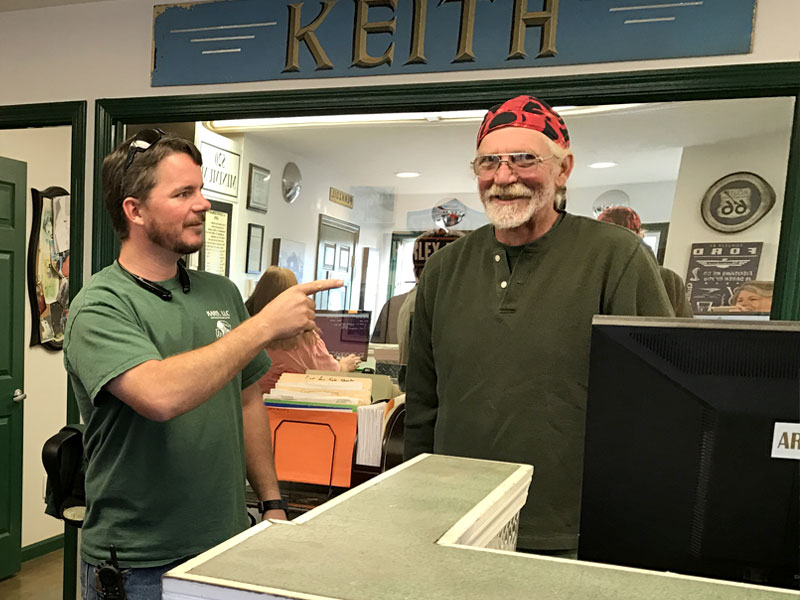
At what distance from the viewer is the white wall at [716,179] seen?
212 centimetres

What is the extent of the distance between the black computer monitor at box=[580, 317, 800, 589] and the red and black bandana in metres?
0.88

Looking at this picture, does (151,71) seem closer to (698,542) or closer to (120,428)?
(120,428)

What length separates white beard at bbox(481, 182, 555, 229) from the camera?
1520 mm

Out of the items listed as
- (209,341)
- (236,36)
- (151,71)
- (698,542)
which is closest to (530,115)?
(209,341)

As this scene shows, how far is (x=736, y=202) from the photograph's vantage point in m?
2.26

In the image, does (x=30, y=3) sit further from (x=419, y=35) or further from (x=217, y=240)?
(x=419, y=35)

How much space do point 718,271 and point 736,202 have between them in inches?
8.9

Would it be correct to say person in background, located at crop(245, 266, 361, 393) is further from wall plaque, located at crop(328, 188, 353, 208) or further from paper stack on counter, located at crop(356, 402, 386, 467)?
wall plaque, located at crop(328, 188, 353, 208)

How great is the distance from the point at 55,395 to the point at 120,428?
2.86 m

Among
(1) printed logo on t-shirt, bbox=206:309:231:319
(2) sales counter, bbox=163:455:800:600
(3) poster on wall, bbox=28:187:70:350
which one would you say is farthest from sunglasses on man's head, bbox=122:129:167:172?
(3) poster on wall, bbox=28:187:70:350

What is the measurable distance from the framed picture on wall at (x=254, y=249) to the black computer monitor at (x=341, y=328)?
13.5 inches

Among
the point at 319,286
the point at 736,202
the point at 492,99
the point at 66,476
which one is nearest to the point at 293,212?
the point at 492,99

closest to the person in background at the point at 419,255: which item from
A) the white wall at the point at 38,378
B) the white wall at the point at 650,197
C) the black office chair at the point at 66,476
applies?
the white wall at the point at 650,197

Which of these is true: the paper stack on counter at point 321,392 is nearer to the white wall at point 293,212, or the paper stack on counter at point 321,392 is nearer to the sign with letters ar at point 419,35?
the white wall at point 293,212
